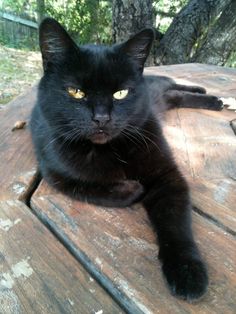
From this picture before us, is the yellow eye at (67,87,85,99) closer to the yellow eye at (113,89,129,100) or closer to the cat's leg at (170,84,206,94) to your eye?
the yellow eye at (113,89,129,100)

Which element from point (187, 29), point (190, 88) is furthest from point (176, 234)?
point (187, 29)

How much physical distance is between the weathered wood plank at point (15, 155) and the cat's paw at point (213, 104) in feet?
2.87

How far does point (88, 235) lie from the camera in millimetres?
876

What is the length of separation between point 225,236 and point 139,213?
243 millimetres

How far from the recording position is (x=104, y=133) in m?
1.12

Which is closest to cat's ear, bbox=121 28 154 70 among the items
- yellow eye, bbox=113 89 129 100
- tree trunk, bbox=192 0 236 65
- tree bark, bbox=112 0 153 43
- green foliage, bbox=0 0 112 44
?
yellow eye, bbox=113 89 129 100

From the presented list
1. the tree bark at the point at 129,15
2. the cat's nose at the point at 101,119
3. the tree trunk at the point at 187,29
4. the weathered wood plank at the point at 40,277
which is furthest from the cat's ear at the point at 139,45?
the tree trunk at the point at 187,29

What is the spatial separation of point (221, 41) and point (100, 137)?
294cm

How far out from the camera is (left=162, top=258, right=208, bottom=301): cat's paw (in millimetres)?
720

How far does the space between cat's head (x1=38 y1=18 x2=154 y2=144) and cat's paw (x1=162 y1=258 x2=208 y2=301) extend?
0.48 metres

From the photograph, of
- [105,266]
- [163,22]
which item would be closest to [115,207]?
[105,266]

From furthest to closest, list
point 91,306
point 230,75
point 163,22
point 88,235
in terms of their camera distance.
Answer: point 163,22 → point 230,75 → point 88,235 → point 91,306

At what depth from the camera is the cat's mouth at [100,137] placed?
1.11 meters

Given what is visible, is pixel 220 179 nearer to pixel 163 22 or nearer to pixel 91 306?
pixel 91 306
